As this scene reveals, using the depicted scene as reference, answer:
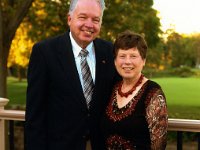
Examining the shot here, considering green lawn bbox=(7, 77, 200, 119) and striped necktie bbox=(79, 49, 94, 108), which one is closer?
striped necktie bbox=(79, 49, 94, 108)

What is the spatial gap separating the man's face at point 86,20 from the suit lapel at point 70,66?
0.39 feet

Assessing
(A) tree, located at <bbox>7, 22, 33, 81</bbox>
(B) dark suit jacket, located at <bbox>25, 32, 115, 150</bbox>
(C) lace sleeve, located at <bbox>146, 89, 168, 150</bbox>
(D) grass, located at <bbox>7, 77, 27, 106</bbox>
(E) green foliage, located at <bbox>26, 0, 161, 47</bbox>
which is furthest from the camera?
(D) grass, located at <bbox>7, 77, 27, 106</bbox>

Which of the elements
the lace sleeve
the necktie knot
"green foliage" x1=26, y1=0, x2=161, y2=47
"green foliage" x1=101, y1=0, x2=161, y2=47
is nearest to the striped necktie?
the necktie knot

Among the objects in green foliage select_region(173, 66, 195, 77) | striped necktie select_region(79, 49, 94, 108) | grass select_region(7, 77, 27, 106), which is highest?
striped necktie select_region(79, 49, 94, 108)

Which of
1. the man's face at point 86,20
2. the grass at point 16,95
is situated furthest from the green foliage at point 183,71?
the man's face at point 86,20

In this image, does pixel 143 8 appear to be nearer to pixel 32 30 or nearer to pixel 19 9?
pixel 32 30

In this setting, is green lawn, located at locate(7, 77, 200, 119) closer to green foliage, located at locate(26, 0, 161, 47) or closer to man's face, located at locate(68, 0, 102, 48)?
green foliage, located at locate(26, 0, 161, 47)

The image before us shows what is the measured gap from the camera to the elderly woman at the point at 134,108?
2.50 metres

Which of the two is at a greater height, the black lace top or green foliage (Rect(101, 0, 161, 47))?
green foliage (Rect(101, 0, 161, 47))

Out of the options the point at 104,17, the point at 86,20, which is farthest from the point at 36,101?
the point at 104,17

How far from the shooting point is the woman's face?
2.63m

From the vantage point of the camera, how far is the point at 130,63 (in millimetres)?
2623

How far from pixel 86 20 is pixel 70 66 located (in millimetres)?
335

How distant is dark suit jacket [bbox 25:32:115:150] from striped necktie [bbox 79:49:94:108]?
0.04 meters
